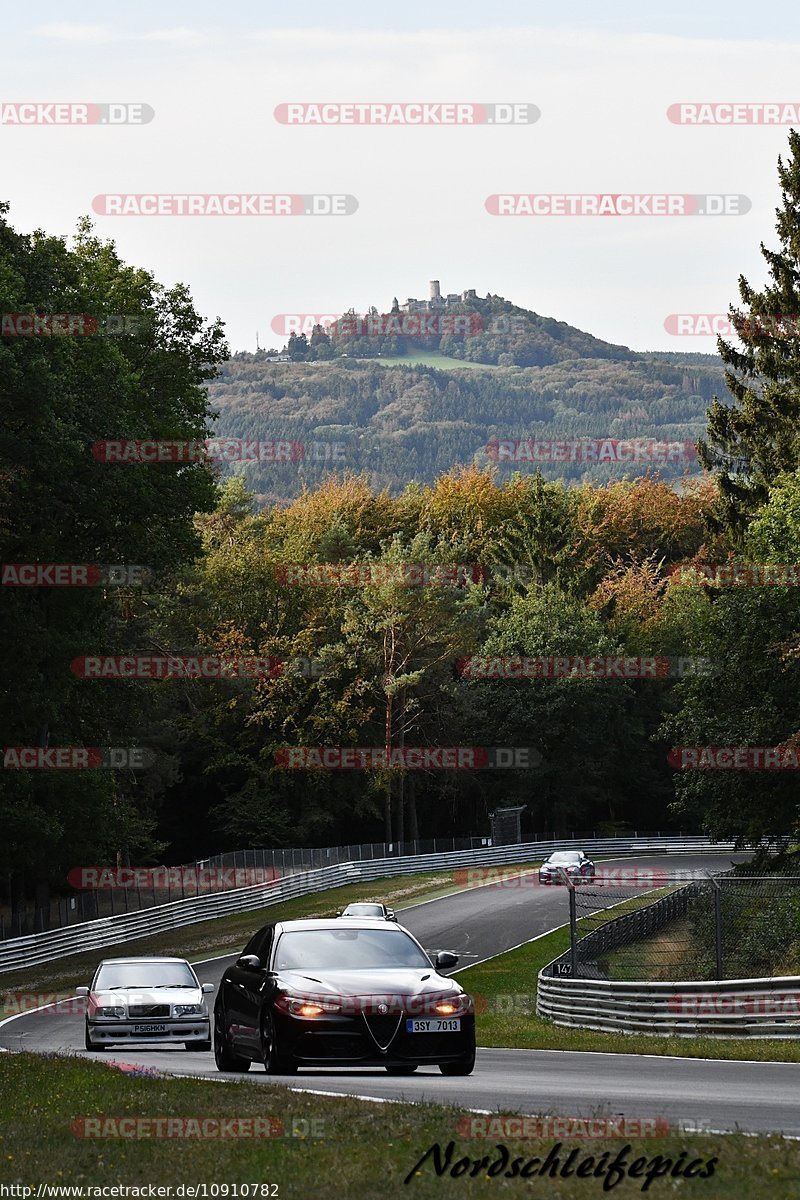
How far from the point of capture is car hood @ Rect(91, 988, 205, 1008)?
22.1 meters

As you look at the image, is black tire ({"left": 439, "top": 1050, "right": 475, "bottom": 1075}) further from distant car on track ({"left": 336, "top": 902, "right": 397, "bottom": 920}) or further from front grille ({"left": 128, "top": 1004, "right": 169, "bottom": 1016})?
distant car on track ({"left": 336, "top": 902, "right": 397, "bottom": 920})

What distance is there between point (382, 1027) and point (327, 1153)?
197 inches

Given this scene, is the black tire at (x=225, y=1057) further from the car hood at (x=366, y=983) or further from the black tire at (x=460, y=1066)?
the black tire at (x=460, y=1066)

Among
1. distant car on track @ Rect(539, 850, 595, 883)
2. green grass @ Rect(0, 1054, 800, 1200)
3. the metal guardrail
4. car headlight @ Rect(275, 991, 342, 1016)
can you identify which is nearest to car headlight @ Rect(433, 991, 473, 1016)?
car headlight @ Rect(275, 991, 342, 1016)

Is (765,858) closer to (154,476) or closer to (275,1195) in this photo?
(154,476)

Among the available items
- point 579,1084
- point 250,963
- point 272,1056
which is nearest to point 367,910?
point 250,963

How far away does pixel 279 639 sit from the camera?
8238cm

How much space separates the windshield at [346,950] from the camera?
584 inches

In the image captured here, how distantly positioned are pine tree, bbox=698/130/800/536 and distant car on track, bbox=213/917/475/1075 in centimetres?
3495

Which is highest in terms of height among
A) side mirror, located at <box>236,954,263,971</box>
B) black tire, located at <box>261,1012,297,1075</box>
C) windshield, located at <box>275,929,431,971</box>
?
windshield, located at <box>275,929,431,971</box>

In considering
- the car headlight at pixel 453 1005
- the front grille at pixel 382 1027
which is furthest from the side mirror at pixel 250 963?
the car headlight at pixel 453 1005

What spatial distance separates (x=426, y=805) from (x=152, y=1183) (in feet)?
276

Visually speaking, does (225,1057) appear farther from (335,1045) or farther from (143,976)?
(143,976)

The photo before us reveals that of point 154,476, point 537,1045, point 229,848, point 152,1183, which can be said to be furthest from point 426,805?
point 152,1183
